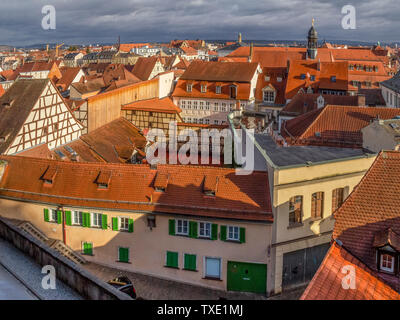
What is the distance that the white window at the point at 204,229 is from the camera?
24.2 metres

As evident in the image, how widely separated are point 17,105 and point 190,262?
19.0 m

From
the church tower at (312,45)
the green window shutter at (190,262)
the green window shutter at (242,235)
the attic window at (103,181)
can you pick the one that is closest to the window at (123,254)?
the green window shutter at (190,262)

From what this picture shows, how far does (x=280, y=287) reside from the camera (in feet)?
78.3

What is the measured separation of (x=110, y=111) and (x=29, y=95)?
1328cm

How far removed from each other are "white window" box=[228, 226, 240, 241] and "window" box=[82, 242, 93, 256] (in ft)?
24.7

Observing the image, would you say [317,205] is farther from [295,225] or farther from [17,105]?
[17,105]

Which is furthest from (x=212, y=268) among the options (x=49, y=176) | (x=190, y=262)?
(x=49, y=176)

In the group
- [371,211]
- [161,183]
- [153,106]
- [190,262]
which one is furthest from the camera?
[153,106]

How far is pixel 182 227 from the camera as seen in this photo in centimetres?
2456

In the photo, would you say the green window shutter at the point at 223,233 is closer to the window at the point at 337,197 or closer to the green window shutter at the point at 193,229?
the green window shutter at the point at 193,229

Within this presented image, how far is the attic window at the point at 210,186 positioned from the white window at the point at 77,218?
22.6ft

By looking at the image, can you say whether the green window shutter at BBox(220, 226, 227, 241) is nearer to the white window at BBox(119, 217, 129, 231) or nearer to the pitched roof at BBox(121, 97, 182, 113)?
the white window at BBox(119, 217, 129, 231)

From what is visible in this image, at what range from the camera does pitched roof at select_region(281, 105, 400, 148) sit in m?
34.4

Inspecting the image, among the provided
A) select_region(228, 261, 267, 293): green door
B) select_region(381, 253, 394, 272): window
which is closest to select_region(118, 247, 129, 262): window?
select_region(228, 261, 267, 293): green door
